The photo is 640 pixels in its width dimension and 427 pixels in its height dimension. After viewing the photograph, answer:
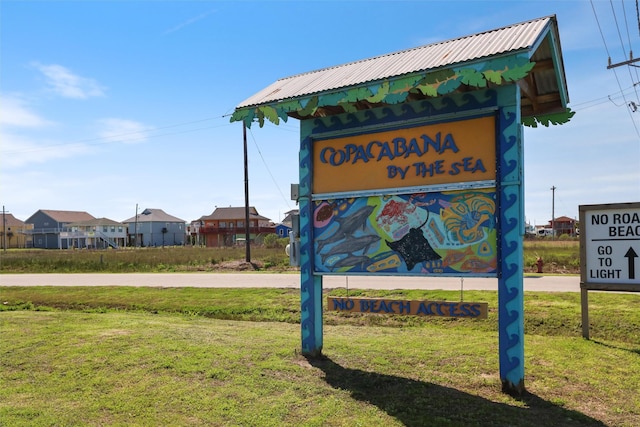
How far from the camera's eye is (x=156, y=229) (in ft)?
320

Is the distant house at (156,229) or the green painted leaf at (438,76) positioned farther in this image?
the distant house at (156,229)

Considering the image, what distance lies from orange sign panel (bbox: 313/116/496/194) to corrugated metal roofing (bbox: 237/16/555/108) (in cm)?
72

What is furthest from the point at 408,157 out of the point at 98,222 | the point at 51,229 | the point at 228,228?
the point at 51,229

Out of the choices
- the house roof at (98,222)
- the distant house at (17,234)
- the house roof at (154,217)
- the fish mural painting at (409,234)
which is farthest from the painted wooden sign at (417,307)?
the distant house at (17,234)

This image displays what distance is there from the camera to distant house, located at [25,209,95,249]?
90938 millimetres

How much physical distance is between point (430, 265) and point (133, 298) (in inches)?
452

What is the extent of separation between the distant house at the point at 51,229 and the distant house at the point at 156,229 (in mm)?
10253

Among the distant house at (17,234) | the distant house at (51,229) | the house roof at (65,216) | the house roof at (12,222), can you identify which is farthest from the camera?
the house roof at (12,222)

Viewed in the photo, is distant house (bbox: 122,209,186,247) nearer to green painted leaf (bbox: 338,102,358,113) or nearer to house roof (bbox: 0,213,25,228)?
house roof (bbox: 0,213,25,228)

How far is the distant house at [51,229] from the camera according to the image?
90.9 m

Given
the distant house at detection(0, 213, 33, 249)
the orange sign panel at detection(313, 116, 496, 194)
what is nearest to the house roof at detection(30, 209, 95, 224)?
the distant house at detection(0, 213, 33, 249)

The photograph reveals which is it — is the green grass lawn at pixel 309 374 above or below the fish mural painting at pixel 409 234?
below

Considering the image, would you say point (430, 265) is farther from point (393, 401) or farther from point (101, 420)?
point (101, 420)

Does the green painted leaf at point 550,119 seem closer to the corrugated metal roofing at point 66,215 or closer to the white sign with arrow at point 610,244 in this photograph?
the white sign with arrow at point 610,244
